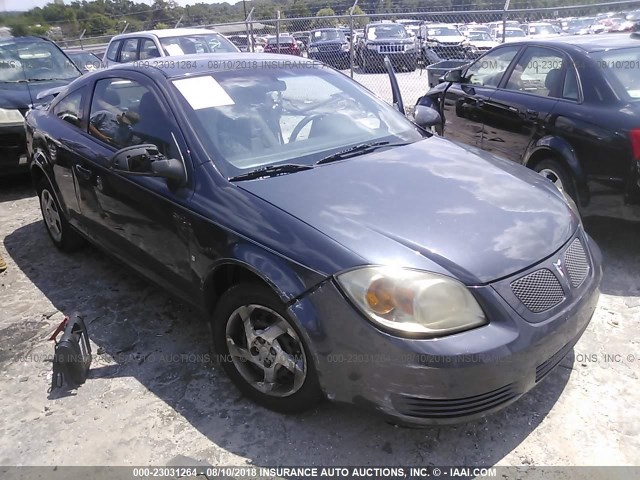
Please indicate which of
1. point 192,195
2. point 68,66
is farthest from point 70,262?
point 68,66

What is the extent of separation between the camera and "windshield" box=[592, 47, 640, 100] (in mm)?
4168

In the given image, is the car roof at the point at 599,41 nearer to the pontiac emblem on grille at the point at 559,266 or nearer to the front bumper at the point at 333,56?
the pontiac emblem on grille at the point at 559,266

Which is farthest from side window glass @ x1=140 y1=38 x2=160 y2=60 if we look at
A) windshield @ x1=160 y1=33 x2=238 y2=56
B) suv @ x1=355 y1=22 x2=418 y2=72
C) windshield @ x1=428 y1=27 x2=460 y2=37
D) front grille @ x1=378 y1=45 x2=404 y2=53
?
windshield @ x1=428 y1=27 x2=460 y2=37

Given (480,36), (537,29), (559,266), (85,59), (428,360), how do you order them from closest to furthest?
1. (428,360)
2. (559,266)
3. (85,59)
4. (537,29)
5. (480,36)

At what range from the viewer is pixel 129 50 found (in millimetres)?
10258

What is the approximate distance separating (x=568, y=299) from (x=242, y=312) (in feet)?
4.89

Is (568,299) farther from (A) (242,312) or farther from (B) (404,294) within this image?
(A) (242,312)

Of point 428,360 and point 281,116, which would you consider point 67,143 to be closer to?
point 281,116

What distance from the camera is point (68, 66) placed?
778 centimetres

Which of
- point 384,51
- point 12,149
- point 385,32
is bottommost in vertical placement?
point 384,51

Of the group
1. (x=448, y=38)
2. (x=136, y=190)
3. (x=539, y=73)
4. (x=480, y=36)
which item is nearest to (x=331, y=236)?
(x=136, y=190)

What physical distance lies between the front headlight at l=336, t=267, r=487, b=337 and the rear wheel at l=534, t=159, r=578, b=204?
2600mm

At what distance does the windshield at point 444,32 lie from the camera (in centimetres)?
1744

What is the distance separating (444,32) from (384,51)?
3.31 meters
